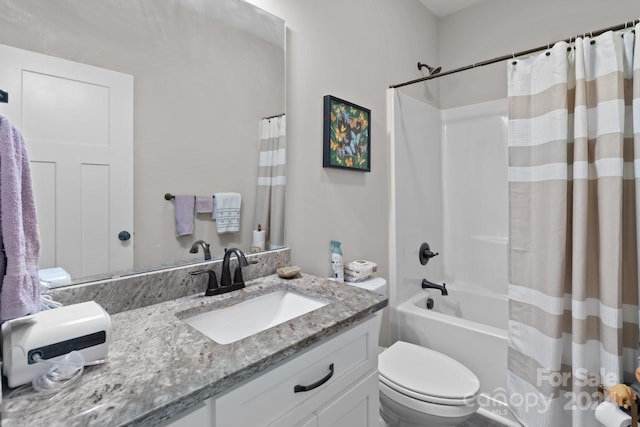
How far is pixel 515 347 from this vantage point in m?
1.50

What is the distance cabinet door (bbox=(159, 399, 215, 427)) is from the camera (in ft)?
1.88

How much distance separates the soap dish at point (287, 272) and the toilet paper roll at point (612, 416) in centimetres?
127

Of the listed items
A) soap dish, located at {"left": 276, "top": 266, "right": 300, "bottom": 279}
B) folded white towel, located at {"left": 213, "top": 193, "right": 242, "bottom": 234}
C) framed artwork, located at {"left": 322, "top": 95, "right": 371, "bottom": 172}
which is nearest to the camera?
folded white towel, located at {"left": 213, "top": 193, "right": 242, "bottom": 234}

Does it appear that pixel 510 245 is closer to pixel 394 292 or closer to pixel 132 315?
pixel 394 292

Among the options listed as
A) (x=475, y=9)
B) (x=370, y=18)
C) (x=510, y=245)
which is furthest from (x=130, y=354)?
(x=475, y=9)

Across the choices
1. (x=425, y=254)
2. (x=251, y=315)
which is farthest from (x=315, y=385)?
(x=425, y=254)

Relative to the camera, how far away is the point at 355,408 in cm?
99

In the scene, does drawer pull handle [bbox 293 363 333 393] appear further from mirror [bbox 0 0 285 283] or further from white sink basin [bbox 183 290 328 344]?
mirror [bbox 0 0 285 283]

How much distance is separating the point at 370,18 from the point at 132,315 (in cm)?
204

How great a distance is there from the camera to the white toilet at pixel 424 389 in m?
1.27

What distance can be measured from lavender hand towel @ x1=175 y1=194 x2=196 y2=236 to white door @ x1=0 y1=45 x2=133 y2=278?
152mm

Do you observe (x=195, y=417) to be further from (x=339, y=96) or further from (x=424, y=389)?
(x=339, y=96)

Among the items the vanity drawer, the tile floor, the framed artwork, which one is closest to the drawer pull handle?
the vanity drawer

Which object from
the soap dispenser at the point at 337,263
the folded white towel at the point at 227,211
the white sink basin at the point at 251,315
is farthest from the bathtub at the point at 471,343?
the folded white towel at the point at 227,211
